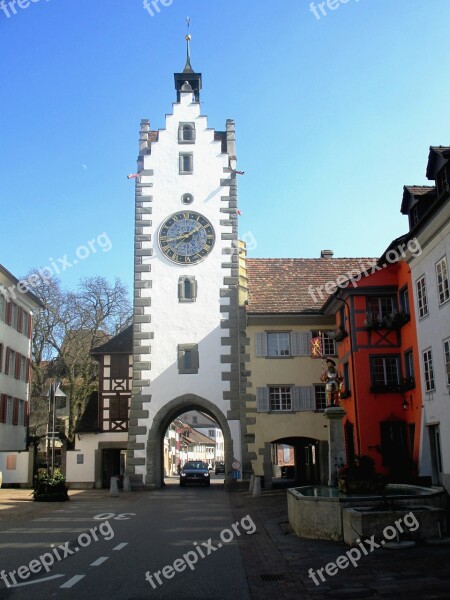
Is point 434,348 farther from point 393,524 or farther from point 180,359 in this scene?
point 180,359

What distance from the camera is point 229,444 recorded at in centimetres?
3294

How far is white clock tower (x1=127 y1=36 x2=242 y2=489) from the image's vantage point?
33.4m

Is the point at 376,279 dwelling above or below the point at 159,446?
above

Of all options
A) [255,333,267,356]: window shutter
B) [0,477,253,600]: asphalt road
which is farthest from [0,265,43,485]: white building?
[0,477,253,600]: asphalt road

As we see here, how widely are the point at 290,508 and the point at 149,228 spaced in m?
22.1

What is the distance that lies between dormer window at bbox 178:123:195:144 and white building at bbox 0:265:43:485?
39.8 ft

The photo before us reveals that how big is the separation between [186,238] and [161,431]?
33.5 feet

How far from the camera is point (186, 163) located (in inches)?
1471

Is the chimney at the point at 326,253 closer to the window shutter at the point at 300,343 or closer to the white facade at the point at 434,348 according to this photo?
the window shutter at the point at 300,343

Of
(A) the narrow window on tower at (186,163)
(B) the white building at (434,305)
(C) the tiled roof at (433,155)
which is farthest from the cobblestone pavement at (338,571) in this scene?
(A) the narrow window on tower at (186,163)

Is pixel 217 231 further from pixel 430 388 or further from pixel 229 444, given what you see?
pixel 430 388

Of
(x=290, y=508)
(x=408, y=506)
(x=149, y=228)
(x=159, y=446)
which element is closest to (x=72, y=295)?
(x=149, y=228)

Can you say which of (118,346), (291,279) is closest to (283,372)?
(291,279)

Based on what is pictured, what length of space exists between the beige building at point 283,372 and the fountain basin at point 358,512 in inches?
662
